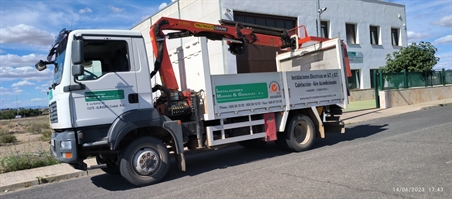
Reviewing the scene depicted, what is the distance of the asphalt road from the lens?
532 centimetres

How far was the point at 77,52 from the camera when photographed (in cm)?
578

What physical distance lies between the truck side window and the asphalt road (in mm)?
2179

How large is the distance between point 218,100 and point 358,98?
19887mm

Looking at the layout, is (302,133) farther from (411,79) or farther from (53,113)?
(411,79)

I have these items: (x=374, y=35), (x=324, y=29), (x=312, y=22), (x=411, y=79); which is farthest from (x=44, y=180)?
(x=374, y=35)

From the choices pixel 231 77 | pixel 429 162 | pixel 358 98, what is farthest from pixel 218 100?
pixel 358 98

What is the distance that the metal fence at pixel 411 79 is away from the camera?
20.3 meters

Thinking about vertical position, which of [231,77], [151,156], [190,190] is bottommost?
[190,190]

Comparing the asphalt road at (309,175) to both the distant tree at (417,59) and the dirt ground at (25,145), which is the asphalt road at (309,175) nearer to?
the dirt ground at (25,145)

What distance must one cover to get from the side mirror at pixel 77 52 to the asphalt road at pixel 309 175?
2.34 m

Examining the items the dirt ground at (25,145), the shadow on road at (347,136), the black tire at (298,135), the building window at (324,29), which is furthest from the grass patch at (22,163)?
the building window at (324,29)

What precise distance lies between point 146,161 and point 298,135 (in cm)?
415

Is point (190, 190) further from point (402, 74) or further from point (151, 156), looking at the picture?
point (402, 74)

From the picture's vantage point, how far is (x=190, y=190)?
235 inches
